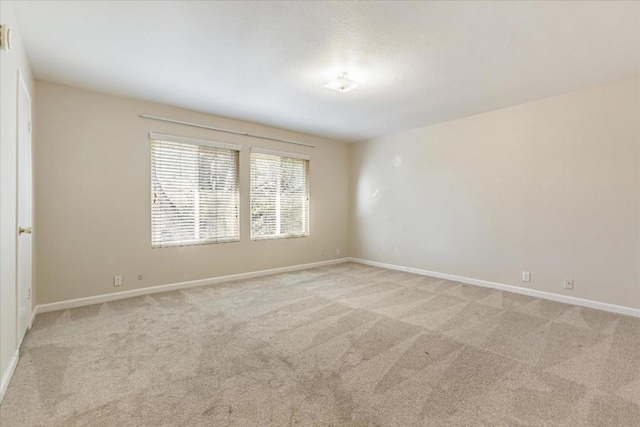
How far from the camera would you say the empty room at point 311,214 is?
2016 millimetres

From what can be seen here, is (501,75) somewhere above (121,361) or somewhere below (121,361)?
above

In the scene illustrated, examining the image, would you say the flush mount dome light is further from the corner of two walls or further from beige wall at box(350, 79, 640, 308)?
beige wall at box(350, 79, 640, 308)

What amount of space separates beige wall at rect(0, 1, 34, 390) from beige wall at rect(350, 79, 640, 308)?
4.99 metres

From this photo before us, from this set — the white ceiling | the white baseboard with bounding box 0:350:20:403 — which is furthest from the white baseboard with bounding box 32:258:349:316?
the white ceiling

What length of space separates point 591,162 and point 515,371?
2845 millimetres

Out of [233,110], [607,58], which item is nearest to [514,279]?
[607,58]

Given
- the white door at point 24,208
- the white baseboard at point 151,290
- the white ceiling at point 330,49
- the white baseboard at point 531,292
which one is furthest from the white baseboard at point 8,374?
the white baseboard at point 531,292

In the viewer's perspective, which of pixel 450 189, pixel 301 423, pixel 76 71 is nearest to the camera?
pixel 301 423

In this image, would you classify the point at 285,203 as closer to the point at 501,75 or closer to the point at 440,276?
the point at 440,276

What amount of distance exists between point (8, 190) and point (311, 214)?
14.2 feet

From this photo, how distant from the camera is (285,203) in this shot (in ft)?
18.4

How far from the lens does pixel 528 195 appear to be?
13.5ft

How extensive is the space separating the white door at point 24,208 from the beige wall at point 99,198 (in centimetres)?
50

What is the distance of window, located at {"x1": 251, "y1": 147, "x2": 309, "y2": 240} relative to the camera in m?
5.23
